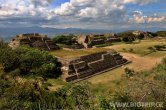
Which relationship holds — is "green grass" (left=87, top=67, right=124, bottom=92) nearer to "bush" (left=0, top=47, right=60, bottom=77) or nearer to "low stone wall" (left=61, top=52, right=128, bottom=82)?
"low stone wall" (left=61, top=52, right=128, bottom=82)

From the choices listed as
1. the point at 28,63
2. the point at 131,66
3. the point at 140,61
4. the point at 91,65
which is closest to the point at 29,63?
the point at 28,63

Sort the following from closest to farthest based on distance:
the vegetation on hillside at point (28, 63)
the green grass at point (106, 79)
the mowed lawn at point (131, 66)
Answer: the green grass at point (106, 79), the mowed lawn at point (131, 66), the vegetation on hillside at point (28, 63)

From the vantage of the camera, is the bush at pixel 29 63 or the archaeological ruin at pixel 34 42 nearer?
the bush at pixel 29 63

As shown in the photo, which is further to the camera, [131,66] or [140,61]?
[140,61]

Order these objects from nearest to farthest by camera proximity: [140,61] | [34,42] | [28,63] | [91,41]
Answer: [28,63], [140,61], [34,42], [91,41]

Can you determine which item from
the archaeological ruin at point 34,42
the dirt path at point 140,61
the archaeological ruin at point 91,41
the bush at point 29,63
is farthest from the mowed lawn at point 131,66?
the archaeological ruin at point 34,42

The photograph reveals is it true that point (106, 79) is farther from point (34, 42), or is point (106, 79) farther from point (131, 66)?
point (34, 42)

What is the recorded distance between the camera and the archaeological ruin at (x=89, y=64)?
3582cm

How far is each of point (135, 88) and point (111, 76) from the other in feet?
87.3

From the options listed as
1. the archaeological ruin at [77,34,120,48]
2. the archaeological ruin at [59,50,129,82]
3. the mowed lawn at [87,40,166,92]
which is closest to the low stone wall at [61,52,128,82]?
the archaeological ruin at [59,50,129,82]

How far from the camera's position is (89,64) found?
130ft

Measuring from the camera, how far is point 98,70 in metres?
39.7

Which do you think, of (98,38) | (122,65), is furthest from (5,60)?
(98,38)

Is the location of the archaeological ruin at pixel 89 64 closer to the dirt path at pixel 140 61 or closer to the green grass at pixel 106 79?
the green grass at pixel 106 79
